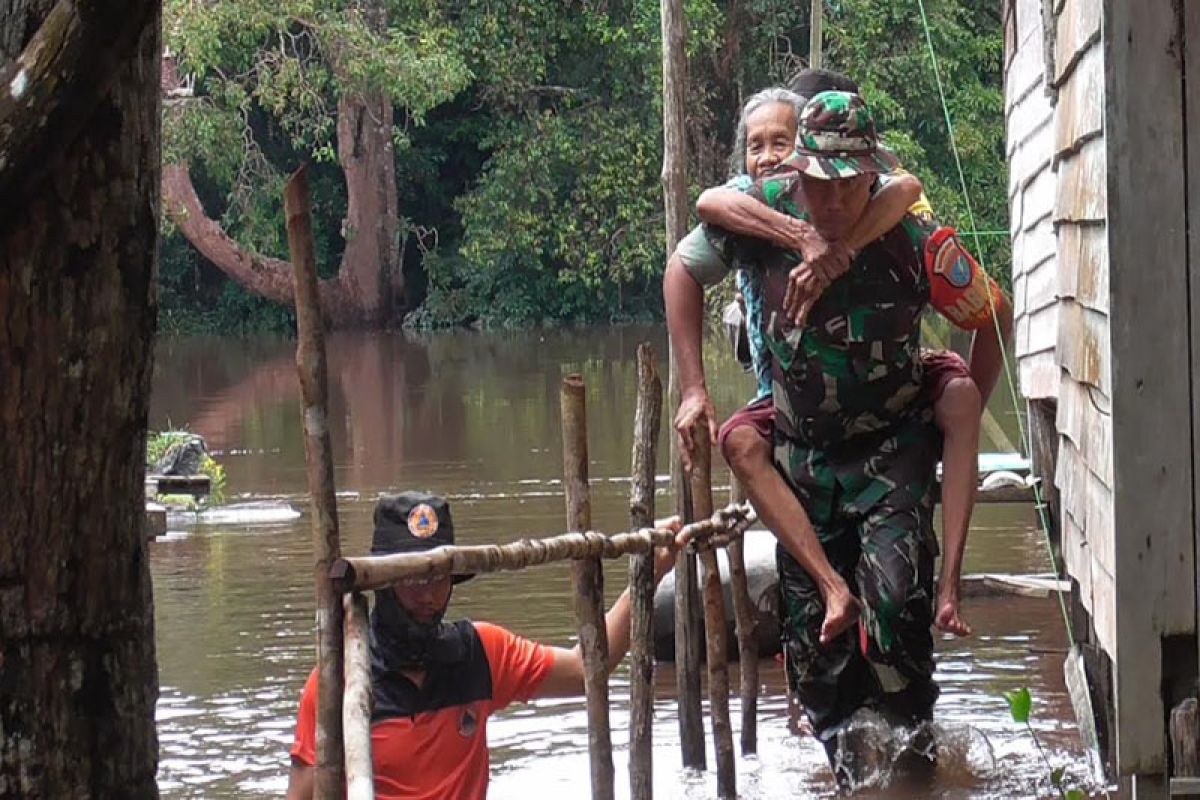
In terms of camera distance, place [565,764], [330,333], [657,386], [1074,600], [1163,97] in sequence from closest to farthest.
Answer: [1163,97], [657,386], [565,764], [1074,600], [330,333]

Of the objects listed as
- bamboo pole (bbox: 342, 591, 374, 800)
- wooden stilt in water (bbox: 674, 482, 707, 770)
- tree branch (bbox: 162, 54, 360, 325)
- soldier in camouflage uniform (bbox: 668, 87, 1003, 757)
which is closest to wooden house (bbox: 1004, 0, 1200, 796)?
soldier in camouflage uniform (bbox: 668, 87, 1003, 757)

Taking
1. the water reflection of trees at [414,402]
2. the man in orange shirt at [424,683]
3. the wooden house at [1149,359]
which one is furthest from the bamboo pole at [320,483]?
the water reflection of trees at [414,402]

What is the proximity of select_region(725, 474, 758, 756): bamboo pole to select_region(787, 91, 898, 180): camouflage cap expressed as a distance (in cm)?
153

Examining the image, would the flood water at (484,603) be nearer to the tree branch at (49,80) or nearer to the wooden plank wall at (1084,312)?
the wooden plank wall at (1084,312)

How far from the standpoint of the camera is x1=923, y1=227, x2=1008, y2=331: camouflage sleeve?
5707 mm

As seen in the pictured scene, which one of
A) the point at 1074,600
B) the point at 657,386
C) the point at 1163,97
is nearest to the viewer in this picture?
the point at 1163,97

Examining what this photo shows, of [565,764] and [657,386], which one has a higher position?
[657,386]

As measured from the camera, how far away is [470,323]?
36.2m

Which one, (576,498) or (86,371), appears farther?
(576,498)

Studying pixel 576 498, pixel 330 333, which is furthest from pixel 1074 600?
pixel 330 333

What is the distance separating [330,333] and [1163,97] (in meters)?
30.1

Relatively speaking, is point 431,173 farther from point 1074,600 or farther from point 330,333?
point 1074,600

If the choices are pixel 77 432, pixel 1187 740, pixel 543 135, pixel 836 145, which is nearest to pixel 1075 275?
pixel 836 145

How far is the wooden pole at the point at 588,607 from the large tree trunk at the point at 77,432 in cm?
165
